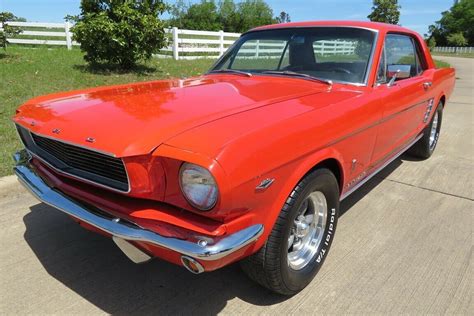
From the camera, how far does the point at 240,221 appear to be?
1.93 meters

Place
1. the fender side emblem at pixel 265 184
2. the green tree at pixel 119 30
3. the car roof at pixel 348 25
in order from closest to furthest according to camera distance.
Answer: the fender side emblem at pixel 265 184 → the car roof at pixel 348 25 → the green tree at pixel 119 30

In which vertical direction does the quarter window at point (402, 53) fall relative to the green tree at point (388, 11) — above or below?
below

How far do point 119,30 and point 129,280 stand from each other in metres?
7.19

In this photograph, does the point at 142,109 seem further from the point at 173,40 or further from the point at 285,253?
the point at 173,40

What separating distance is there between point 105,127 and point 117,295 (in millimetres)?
1035

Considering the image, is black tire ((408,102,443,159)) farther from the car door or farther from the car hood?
the car hood

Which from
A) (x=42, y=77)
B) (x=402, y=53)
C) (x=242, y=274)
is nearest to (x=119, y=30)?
(x=42, y=77)

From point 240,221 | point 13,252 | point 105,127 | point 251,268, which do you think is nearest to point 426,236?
point 251,268

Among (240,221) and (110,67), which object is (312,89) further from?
(110,67)

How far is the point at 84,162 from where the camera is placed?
86.5 inches

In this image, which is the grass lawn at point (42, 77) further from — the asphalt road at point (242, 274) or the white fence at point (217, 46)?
the white fence at point (217, 46)

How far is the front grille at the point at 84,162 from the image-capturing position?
202 cm

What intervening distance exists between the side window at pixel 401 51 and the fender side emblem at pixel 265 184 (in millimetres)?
2083

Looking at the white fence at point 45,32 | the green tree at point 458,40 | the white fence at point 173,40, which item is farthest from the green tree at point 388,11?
the green tree at point 458,40
